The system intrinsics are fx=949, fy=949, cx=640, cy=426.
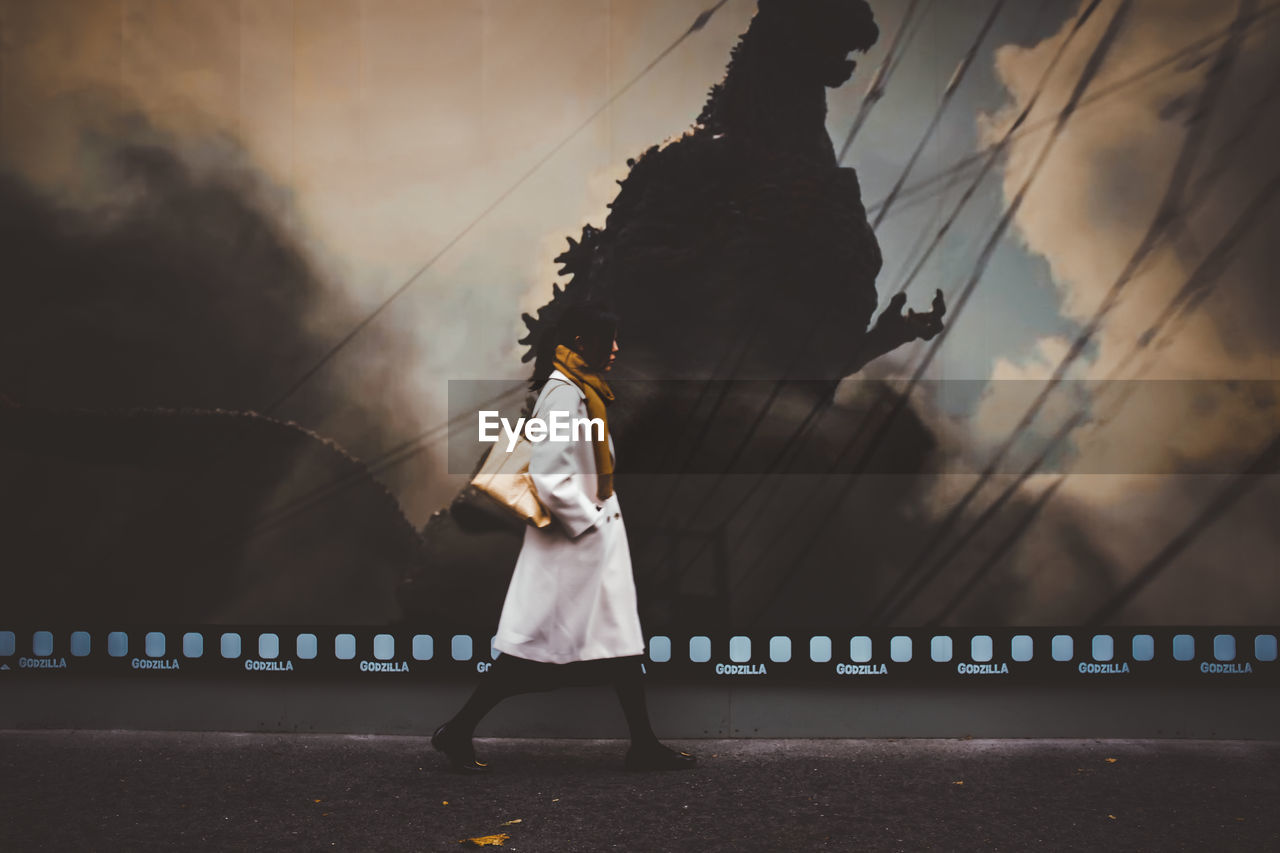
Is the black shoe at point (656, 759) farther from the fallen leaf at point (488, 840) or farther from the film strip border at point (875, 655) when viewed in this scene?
the fallen leaf at point (488, 840)

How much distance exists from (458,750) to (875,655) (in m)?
2.06

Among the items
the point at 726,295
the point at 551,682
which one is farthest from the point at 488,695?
the point at 726,295

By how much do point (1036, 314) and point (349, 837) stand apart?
387 cm

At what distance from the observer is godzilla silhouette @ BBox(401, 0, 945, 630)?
4.70 meters

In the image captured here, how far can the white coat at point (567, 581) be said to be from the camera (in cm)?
405

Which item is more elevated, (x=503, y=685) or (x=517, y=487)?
(x=517, y=487)

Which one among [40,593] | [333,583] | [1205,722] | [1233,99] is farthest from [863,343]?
[40,593]

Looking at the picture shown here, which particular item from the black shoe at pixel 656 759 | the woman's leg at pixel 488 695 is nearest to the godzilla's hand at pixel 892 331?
the black shoe at pixel 656 759

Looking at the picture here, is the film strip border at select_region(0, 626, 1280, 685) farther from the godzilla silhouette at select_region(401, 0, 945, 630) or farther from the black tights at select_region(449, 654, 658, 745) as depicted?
the black tights at select_region(449, 654, 658, 745)

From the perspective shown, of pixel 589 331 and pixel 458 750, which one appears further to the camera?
pixel 589 331

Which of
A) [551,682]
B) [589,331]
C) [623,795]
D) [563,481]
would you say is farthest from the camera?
[589,331]

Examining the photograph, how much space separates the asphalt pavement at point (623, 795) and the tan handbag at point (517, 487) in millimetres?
1147

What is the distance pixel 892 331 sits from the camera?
468cm

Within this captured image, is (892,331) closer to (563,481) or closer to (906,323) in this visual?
(906,323)
